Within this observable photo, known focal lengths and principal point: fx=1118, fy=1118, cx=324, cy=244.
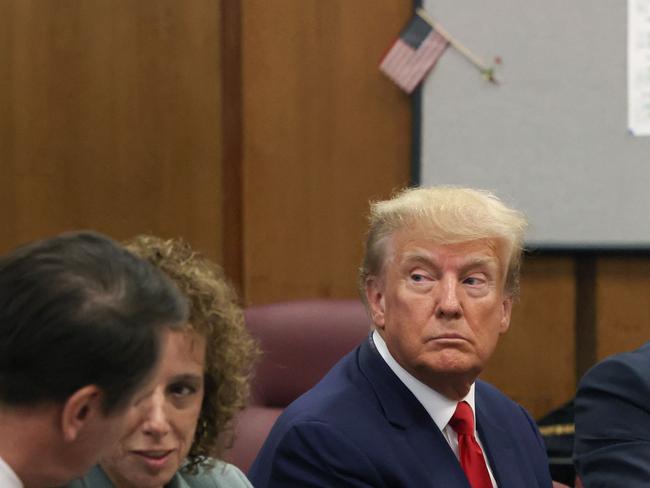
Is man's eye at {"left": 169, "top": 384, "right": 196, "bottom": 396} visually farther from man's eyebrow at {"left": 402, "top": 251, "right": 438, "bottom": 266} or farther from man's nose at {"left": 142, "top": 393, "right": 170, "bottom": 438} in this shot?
man's eyebrow at {"left": 402, "top": 251, "right": 438, "bottom": 266}

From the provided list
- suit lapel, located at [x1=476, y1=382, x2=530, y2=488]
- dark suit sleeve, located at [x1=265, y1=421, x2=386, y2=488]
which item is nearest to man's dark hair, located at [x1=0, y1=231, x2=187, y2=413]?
dark suit sleeve, located at [x1=265, y1=421, x2=386, y2=488]

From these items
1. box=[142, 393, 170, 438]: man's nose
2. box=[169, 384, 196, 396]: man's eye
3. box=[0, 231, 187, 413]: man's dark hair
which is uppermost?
box=[0, 231, 187, 413]: man's dark hair

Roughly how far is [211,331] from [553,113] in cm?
199

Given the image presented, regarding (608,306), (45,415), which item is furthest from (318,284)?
(45,415)

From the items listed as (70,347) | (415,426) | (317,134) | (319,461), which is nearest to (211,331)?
(319,461)

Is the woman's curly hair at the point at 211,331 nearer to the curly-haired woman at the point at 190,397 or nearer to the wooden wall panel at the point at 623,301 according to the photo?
the curly-haired woman at the point at 190,397

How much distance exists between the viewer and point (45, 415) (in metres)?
1.11

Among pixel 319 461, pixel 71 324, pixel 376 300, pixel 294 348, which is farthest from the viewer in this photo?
pixel 294 348

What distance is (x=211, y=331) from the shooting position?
1.84 meters

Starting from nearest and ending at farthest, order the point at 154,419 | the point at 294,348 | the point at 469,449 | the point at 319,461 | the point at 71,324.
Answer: the point at 71,324
the point at 154,419
the point at 319,461
the point at 469,449
the point at 294,348

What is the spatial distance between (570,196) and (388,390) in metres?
1.66

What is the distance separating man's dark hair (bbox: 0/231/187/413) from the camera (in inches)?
42.4

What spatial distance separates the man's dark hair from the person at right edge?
2.80 feet

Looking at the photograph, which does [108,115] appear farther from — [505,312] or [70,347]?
[70,347]
